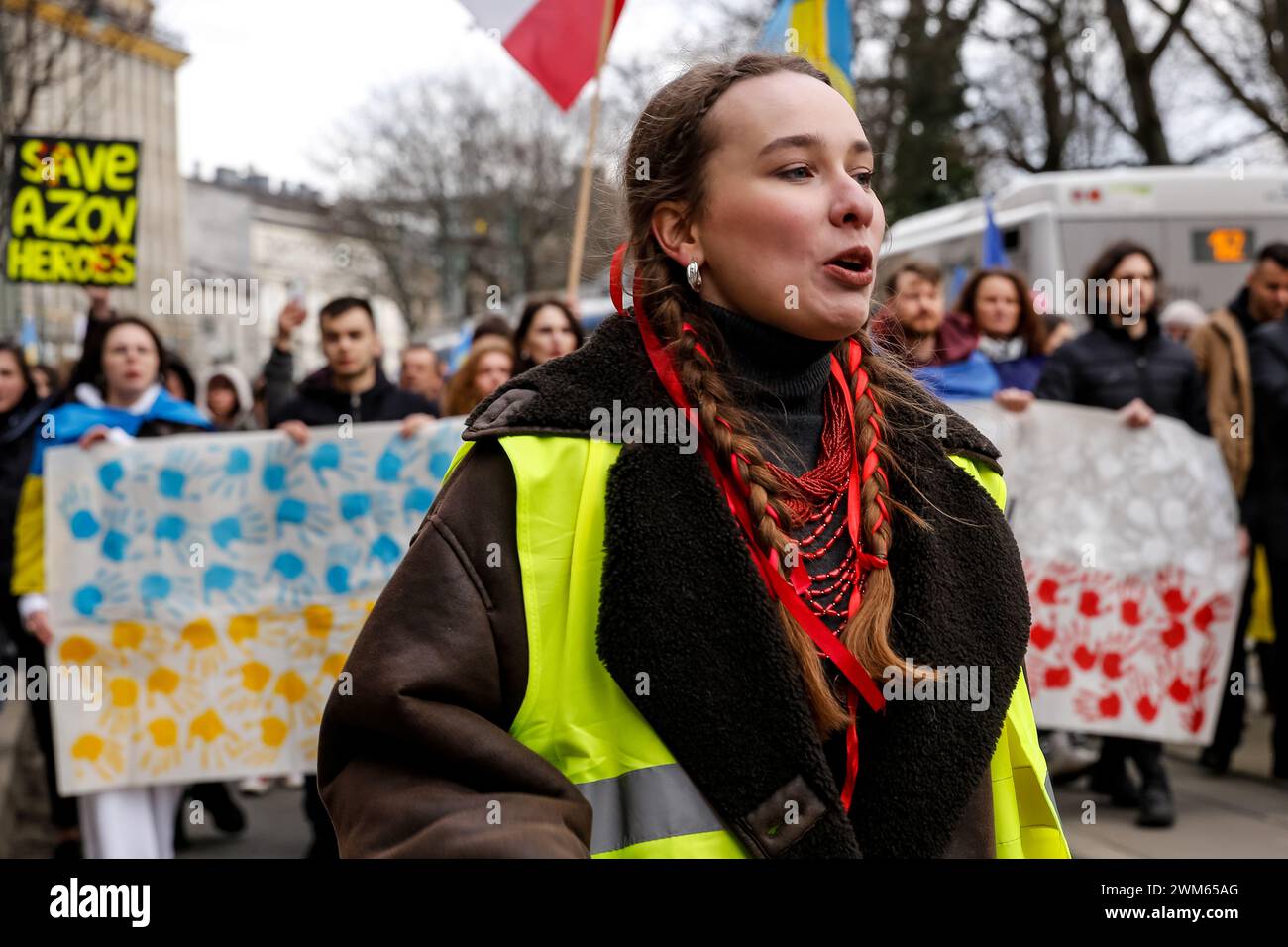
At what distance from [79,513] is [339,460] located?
38.2 inches

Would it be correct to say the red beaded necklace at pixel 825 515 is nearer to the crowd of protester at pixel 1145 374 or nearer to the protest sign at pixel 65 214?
the crowd of protester at pixel 1145 374

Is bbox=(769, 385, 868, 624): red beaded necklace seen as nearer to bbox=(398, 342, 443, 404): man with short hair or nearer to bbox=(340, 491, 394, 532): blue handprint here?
bbox=(340, 491, 394, 532): blue handprint

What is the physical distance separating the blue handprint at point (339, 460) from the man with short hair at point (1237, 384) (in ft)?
12.6

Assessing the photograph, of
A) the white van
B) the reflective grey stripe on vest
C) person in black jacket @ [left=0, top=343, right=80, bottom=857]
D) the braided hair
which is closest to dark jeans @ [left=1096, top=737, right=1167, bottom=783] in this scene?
person in black jacket @ [left=0, top=343, right=80, bottom=857]

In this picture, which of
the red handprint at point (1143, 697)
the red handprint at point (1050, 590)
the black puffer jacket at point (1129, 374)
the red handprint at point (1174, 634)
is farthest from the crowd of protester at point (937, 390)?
the red handprint at point (1050, 590)

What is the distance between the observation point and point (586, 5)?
779 centimetres

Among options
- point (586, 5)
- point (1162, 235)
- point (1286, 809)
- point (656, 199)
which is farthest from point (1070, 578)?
point (1162, 235)

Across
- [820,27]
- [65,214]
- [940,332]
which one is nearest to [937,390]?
[940,332]

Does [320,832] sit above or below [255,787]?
above

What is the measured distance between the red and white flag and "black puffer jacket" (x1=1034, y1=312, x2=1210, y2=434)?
8.40 ft

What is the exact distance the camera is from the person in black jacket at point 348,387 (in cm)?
683

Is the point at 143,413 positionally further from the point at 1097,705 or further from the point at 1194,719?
A: the point at 1194,719

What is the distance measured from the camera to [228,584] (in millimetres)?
6312
